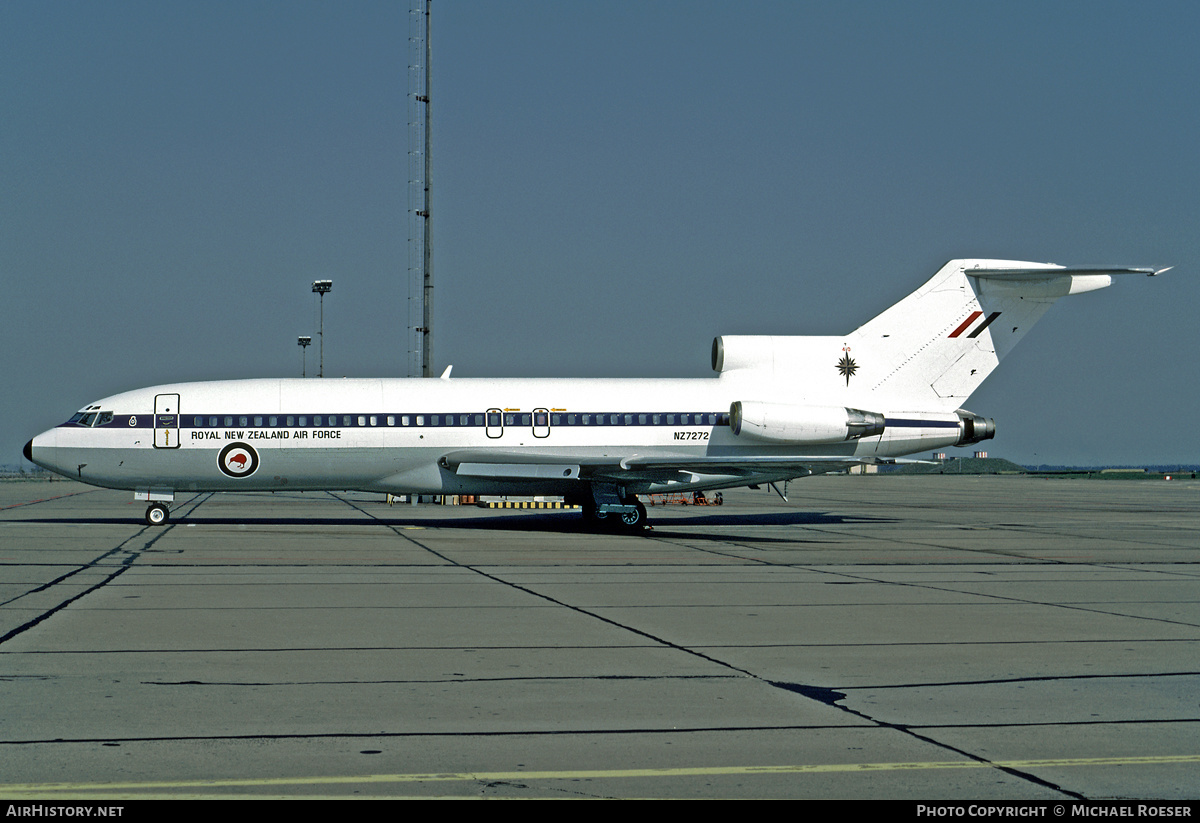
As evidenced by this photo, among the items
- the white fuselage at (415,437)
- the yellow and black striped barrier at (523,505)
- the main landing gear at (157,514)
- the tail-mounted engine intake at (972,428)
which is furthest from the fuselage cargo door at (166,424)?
the tail-mounted engine intake at (972,428)

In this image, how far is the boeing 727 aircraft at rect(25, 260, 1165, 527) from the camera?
2705 centimetres

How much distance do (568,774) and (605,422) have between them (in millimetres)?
22345

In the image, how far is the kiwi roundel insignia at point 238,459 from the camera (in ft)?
88.7

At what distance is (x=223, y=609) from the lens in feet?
42.1

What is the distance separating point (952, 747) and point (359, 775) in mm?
Answer: 3600

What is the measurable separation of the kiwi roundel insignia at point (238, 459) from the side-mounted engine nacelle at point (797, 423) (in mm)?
12100

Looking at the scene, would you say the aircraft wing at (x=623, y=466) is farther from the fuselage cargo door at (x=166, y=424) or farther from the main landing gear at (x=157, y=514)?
the main landing gear at (x=157, y=514)

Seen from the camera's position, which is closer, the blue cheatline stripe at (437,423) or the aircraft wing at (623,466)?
the aircraft wing at (623,466)

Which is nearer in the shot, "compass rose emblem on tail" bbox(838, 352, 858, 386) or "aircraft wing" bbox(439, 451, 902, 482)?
"aircraft wing" bbox(439, 451, 902, 482)

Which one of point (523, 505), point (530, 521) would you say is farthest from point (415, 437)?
point (523, 505)

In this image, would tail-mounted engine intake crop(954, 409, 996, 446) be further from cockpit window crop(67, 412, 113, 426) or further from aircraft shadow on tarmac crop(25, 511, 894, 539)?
cockpit window crop(67, 412, 113, 426)

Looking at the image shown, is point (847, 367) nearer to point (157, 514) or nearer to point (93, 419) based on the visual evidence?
point (157, 514)

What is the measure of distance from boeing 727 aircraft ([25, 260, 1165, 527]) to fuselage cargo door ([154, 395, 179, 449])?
0.03m

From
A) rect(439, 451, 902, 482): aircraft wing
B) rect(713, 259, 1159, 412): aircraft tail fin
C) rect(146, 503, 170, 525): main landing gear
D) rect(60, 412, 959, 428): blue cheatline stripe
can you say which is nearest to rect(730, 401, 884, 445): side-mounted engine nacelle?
rect(439, 451, 902, 482): aircraft wing
